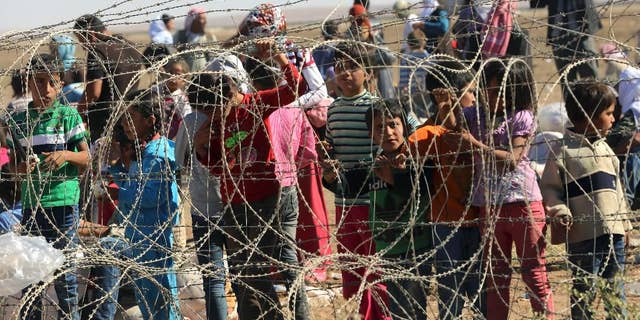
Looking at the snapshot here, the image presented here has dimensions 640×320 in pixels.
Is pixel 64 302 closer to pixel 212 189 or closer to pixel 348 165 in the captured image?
pixel 212 189

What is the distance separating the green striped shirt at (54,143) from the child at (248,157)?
73 cm

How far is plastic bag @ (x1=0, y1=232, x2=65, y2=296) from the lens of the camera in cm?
593

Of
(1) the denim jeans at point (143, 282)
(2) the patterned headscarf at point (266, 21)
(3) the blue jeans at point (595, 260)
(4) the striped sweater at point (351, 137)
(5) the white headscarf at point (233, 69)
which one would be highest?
(2) the patterned headscarf at point (266, 21)

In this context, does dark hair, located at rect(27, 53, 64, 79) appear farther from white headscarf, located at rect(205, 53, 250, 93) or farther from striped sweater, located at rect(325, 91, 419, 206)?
striped sweater, located at rect(325, 91, 419, 206)

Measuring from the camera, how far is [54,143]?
265 inches

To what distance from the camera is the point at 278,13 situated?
6.65m

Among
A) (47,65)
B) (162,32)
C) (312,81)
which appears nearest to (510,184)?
(312,81)

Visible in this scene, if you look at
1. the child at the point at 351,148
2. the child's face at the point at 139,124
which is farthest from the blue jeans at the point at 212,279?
the child at the point at 351,148

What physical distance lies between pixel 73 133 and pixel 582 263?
278 centimetres

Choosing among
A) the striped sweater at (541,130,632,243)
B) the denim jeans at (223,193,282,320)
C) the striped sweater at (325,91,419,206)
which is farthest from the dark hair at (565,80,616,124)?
the denim jeans at (223,193,282,320)

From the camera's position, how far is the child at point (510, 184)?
5.64 metres

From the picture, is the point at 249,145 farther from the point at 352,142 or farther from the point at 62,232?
the point at 62,232

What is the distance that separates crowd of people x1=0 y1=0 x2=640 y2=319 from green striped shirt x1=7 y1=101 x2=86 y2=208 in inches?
0.4

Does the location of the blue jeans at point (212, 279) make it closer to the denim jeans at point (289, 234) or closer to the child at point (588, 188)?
the denim jeans at point (289, 234)
